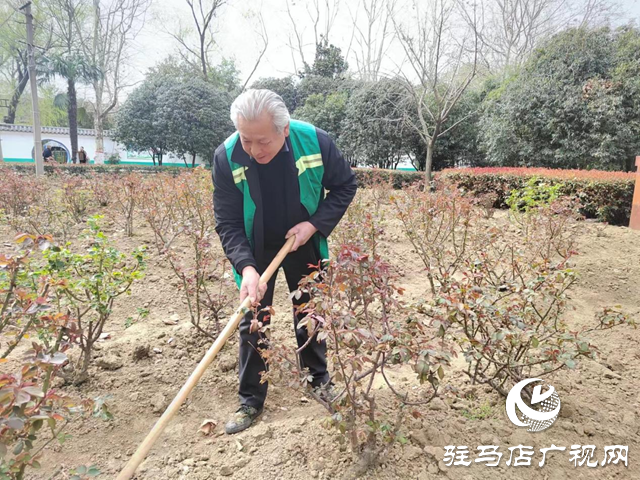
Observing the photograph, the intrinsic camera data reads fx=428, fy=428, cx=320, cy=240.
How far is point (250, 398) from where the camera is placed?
2096mm

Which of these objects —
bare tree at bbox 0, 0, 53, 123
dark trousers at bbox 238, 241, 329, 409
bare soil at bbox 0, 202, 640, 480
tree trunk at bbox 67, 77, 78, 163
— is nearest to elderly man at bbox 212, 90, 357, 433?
dark trousers at bbox 238, 241, 329, 409

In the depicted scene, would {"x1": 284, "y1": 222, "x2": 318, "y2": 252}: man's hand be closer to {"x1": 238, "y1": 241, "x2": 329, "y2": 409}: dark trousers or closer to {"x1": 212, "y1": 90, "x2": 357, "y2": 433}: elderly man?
{"x1": 212, "y1": 90, "x2": 357, "y2": 433}: elderly man

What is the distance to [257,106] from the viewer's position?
5.61 feet

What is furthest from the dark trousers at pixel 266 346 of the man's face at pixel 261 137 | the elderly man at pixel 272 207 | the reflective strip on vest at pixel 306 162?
the man's face at pixel 261 137

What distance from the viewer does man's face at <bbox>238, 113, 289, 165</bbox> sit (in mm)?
1732

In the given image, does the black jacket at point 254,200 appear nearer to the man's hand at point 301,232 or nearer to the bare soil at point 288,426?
the man's hand at point 301,232

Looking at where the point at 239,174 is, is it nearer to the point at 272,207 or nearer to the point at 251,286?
the point at 272,207

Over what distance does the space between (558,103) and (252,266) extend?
39.9 feet

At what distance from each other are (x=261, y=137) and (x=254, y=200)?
1.05 feet

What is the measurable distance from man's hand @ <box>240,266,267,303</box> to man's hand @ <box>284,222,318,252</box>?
0.75 ft

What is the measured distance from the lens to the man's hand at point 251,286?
176 cm

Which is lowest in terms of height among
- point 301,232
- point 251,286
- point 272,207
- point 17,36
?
point 251,286

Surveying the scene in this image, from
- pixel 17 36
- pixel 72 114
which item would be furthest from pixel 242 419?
pixel 17 36

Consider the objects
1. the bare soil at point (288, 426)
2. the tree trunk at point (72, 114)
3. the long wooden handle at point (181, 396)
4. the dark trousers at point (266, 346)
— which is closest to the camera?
the long wooden handle at point (181, 396)
